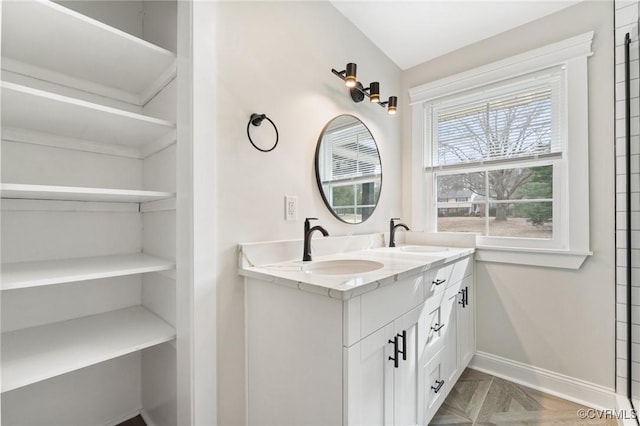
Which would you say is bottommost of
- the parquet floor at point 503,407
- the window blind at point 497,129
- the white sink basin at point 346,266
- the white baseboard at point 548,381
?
the parquet floor at point 503,407

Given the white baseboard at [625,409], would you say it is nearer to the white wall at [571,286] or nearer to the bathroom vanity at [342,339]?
the white wall at [571,286]

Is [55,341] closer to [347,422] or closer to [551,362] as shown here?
[347,422]

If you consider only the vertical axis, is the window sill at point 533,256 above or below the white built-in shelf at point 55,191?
below

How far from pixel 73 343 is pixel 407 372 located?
138cm

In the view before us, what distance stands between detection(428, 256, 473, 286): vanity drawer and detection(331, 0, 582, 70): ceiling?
1.66 metres

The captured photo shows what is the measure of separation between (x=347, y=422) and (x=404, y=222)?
6.11ft

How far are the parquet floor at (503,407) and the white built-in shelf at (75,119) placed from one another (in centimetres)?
211

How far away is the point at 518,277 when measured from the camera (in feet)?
6.72

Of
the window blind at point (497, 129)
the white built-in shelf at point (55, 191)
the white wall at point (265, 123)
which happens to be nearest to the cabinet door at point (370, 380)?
the white wall at point (265, 123)

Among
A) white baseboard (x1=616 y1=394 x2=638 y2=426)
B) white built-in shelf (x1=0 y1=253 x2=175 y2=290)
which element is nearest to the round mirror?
white built-in shelf (x1=0 y1=253 x2=175 y2=290)

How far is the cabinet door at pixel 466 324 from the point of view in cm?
191

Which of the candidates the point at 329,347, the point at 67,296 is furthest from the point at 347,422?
the point at 67,296

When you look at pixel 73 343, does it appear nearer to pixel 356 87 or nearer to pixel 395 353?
pixel 395 353

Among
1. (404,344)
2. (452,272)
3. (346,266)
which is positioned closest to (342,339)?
(404,344)
